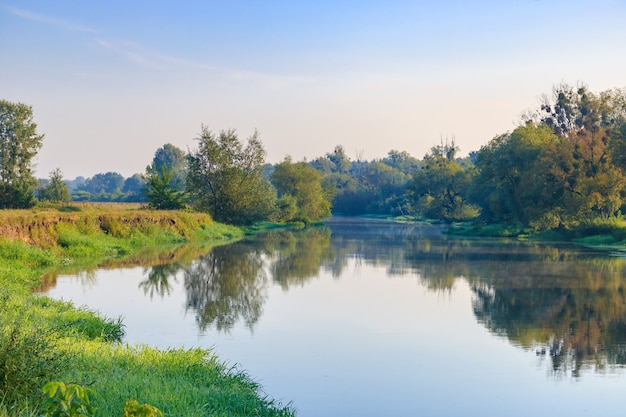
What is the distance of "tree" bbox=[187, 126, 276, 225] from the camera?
2253 inches

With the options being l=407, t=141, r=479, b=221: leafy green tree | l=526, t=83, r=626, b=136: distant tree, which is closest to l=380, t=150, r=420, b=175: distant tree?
l=407, t=141, r=479, b=221: leafy green tree

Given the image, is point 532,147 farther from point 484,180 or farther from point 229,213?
point 229,213

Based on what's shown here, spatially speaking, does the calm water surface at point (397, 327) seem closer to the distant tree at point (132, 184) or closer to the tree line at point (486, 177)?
the tree line at point (486, 177)

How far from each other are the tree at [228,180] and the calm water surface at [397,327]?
29.1 metres

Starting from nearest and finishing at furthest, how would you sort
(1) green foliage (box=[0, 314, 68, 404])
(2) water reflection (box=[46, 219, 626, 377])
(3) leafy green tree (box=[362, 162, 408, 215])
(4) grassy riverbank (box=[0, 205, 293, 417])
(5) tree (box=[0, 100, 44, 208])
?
(1) green foliage (box=[0, 314, 68, 404]) < (4) grassy riverbank (box=[0, 205, 293, 417]) < (2) water reflection (box=[46, 219, 626, 377]) < (5) tree (box=[0, 100, 44, 208]) < (3) leafy green tree (box=[362, 162, 408, 215])

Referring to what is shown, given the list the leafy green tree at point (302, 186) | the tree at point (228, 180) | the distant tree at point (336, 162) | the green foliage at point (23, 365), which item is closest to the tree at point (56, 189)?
the tree at point (228, 180)

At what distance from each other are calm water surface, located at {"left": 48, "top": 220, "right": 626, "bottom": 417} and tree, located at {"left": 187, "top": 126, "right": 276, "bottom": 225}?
2915 centimetres

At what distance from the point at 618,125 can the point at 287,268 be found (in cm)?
2673

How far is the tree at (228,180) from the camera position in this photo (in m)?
57.2

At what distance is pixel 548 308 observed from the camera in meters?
16.5

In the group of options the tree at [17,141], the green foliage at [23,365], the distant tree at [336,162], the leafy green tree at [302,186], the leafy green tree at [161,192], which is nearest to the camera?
the green foliage at [23,365]

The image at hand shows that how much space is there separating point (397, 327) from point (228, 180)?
44252 mm

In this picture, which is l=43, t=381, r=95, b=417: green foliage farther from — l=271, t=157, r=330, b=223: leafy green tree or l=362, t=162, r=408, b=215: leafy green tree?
l=362, t=162, r=408, b=215: leafy green tree

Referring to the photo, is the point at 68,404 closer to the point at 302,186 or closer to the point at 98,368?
the point at 98,368
